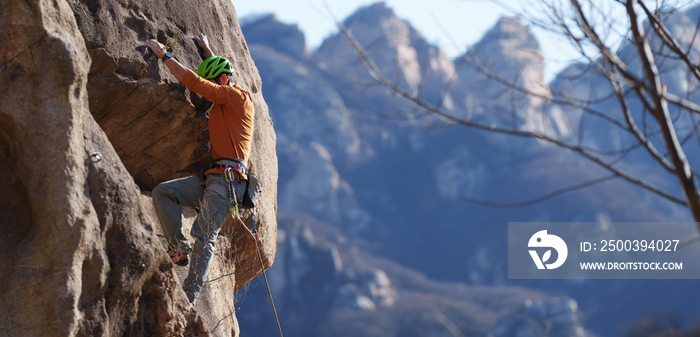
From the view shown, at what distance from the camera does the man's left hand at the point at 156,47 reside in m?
5.27

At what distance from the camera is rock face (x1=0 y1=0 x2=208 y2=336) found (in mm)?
3666

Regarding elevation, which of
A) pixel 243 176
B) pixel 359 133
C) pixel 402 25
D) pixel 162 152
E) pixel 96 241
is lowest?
pixel 96 241

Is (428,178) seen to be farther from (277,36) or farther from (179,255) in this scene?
(179,255)

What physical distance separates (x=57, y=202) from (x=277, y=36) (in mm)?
118076

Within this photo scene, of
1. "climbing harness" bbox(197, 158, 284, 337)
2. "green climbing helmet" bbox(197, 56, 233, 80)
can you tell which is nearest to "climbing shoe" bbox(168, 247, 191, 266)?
"climbing harness" bbox(197, 158, 284, 337)

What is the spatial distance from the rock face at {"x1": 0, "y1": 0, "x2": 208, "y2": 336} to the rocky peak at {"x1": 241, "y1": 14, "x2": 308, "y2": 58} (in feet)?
376

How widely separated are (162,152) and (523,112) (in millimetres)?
106388

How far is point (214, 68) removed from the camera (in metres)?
5.20

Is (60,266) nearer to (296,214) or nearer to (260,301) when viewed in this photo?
(260,301)

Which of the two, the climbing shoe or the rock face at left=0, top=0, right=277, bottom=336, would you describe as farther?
the climbing shoe

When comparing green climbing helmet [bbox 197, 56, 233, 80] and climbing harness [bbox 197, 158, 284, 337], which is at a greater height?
green climbing helmet [bbox 197, 56, 233, 80]

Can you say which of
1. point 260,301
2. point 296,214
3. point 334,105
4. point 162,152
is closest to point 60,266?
point 162,152

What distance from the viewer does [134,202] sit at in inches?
164

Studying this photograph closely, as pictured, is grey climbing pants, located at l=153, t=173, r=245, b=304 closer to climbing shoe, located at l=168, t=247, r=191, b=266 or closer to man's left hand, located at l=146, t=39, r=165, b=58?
climbing shoe, located at l=168, t=247, r=191, b=266
